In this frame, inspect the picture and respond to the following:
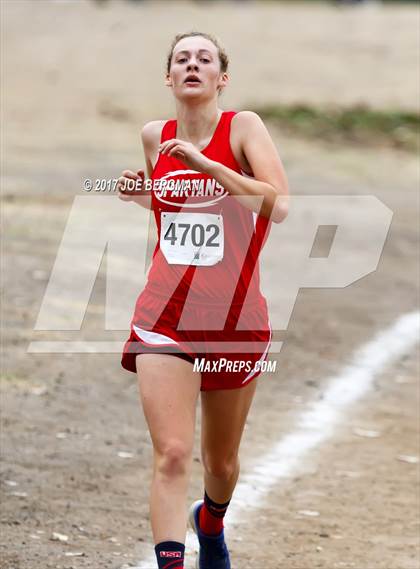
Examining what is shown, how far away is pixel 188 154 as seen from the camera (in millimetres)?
4914

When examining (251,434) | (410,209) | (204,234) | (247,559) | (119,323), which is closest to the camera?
(204,234)

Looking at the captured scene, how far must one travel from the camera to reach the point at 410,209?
18.4 meters

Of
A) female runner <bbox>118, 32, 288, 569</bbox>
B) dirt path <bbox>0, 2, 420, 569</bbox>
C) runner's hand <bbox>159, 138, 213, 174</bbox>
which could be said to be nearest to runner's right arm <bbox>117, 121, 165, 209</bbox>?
female runner <bbox>118, 32, 288, 569</bbox>

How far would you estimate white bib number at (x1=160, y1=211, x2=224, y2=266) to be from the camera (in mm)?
5172

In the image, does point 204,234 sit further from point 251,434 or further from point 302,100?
point 302,100

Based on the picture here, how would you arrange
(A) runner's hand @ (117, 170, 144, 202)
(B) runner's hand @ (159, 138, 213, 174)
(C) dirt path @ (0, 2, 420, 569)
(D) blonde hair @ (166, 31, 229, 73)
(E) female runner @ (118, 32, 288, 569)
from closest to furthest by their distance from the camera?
(B) runner's hand @ (159, 138, 213, 174) → (E) female runner @ (118, 32, 288, 569) → (D) blonde hair @ (166, 31, 229, 73) → (A) runner's hand @ (117, 170, 144, 202) → (C) dirt path @ (0, 2, 420, 569)

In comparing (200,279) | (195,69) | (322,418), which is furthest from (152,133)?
(322,418)

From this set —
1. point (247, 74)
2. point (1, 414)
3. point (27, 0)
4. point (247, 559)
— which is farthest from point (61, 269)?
point (27, 0)

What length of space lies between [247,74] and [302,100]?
3.72 m

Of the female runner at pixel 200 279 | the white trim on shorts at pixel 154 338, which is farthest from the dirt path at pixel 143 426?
the white trim on shorts at pixel 154 338

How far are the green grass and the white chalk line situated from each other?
13.2 m

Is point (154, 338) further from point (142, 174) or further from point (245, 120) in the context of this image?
point (245, 120)

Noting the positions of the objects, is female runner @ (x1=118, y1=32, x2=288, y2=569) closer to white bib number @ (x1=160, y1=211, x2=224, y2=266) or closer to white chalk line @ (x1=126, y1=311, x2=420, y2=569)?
white bib number @ (x1=160, y1=211, x2=224, y2=266)

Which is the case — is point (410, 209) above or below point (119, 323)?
below
